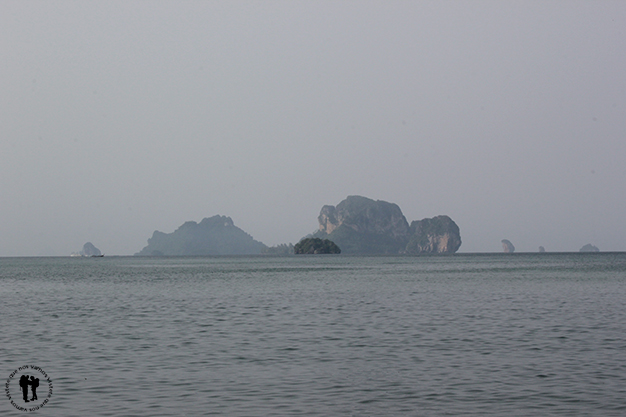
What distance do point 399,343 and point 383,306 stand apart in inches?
914

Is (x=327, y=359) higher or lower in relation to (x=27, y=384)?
lower

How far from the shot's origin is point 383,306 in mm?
58531

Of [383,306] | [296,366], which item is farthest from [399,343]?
[383,306]

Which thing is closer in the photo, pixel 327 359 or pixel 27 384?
pixel 27 384

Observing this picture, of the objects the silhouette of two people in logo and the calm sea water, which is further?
the silhouette of two people in logo

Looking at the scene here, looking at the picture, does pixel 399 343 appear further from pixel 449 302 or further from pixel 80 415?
pixel 449 302

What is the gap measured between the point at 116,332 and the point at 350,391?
2246 cm

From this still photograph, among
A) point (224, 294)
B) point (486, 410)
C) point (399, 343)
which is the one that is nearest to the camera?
point (486, 410)

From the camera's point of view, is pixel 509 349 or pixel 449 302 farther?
pixel 449 302

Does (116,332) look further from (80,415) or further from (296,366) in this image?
(80,415)

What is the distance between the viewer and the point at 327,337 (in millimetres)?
38344

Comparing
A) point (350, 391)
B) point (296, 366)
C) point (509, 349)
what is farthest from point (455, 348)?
point (350, 391)

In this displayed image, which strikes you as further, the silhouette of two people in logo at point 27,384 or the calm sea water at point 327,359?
the silhouette of two people in logo at point 27,384

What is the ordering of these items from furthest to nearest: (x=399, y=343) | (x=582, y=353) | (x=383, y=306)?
(x=383, y=306) → (x=399, y=343) → (x=582, y=353)
